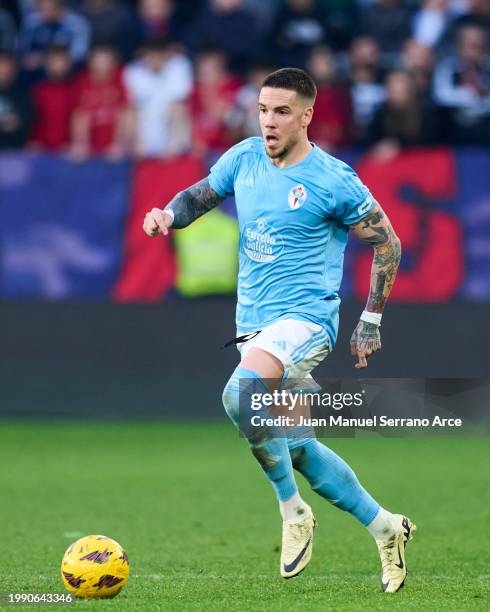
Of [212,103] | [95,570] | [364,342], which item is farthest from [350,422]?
[212,103]

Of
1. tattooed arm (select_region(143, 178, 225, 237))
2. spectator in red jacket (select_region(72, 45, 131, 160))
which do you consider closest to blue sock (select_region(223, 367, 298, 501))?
tattooed arm (select_region(143, 178, 225, 237))

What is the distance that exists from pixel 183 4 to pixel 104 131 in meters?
2.66

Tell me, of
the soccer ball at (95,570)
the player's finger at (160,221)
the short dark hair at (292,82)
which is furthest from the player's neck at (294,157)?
the soccer ball at (95,570)

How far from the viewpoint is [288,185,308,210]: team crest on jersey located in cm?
680

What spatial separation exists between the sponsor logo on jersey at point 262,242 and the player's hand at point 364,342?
0.57 metres

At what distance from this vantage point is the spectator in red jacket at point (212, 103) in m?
15.1

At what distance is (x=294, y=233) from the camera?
682cm

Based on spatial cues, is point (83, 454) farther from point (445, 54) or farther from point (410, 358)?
point (445, 54)

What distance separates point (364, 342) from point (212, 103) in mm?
8768

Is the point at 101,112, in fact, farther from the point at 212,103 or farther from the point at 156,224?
the point at 156,224

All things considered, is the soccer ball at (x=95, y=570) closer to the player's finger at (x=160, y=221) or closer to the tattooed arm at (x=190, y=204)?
the player's finger at (x=160, y=221)

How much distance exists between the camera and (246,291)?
6.92 m

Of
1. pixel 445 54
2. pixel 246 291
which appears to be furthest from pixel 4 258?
pixel 246 291

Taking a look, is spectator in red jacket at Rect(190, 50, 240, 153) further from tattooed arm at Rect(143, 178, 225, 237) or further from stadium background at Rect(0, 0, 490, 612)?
tattooed arm at Rect(143, 178, 225, 237)
